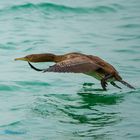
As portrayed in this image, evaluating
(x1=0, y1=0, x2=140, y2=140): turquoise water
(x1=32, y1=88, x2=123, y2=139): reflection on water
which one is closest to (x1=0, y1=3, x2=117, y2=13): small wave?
(x1=0, y1=0, x2=140, y2=140): turquoise water

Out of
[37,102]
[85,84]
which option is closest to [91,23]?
[85,84]

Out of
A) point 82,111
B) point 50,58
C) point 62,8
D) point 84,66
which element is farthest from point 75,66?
point 62,8

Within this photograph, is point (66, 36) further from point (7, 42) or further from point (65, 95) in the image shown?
point (65, 95)

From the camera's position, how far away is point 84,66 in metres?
8.60

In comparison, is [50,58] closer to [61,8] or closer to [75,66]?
[75,66]

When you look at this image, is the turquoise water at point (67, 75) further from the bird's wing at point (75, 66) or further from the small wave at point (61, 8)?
the bird's wing at point (75, 66)

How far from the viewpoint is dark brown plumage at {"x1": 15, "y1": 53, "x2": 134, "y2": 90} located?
8.52 meters

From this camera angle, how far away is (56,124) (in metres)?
8.10

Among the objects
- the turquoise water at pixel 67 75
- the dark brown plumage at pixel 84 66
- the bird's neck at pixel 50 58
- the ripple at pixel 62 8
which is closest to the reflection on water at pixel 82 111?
the turquoise water at pixel 67 75

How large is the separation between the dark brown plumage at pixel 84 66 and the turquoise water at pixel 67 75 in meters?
0.30

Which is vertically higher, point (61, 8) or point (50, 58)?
point (50, 58)

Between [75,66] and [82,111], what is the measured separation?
0.52m

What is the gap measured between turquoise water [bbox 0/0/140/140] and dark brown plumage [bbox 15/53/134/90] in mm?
300

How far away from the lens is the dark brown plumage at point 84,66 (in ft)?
28.0
